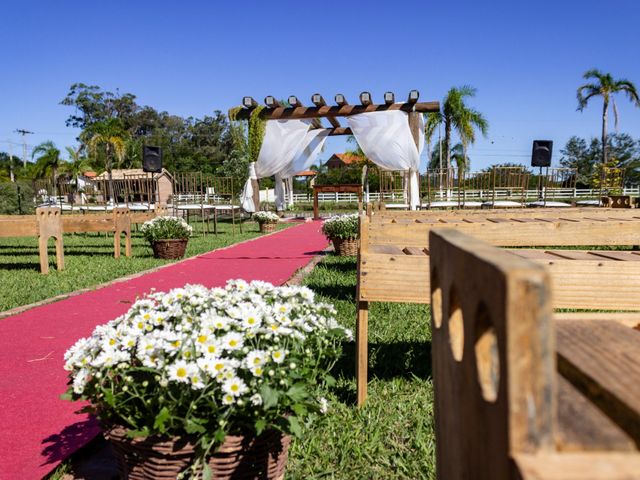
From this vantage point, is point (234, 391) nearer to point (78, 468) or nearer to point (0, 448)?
point (78, 468)

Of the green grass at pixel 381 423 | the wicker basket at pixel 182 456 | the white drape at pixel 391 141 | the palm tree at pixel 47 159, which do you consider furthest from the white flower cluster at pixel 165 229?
the palm tree at pixel 47 159

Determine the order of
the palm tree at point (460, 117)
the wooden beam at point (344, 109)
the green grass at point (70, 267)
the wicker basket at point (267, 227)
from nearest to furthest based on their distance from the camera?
the green grass at point (70, 267), the wicker basket at point (267, 227), the wooden beam at point (344, 109), the palm tree at point (460, 117)

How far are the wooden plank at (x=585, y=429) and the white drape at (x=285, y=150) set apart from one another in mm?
16359

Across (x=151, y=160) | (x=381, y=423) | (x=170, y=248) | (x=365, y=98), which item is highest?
(x=365, y=98)

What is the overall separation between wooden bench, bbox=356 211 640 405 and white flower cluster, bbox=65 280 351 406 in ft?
1.16

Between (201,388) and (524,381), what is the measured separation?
115cm

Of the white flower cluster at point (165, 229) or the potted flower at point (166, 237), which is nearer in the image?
the potted flower at point (166, 237)

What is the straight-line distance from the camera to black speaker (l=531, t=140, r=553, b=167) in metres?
13.3

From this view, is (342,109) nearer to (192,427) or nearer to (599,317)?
(192,427)

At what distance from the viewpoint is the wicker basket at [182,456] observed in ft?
4.89

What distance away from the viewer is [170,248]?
26.5ft

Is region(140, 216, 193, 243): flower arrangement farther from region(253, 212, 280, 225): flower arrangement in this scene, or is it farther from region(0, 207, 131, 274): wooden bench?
region(253, 212, 280, 225): flower arrangement

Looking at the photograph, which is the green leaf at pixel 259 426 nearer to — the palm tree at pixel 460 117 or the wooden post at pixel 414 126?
the wooden post at pixel 414 126

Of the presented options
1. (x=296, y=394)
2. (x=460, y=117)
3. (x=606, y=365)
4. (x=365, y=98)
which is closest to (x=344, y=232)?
(x=296, y=394)
